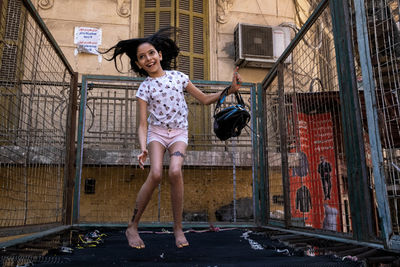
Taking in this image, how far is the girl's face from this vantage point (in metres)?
3.37

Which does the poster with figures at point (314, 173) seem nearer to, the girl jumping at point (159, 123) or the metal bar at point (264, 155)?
the metal bar at point (264, 155)

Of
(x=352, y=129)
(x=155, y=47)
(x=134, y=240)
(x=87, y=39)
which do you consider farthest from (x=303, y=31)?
(x=87, y=39)

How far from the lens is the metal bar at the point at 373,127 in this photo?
2.31 m

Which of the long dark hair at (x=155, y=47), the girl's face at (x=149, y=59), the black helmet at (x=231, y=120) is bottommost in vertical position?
the black helmet at (x=231, y=120)

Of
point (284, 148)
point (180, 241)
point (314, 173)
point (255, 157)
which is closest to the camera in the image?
point (180, 241)

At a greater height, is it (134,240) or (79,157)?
(79,157)

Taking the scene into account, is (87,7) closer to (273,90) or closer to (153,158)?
(273,90)

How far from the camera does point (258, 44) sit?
973 centimetres

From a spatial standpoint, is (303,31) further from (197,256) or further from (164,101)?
(197,256)

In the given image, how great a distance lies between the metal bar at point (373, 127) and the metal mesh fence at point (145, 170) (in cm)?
419

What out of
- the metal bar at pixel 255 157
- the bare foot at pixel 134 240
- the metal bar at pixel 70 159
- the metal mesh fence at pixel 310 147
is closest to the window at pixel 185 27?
the metal bar at pixel 255 157

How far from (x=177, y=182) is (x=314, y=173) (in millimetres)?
2032

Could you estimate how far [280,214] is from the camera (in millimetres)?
4781

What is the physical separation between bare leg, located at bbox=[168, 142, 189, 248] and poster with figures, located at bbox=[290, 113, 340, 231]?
55.8 inches
